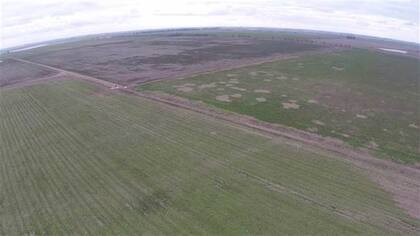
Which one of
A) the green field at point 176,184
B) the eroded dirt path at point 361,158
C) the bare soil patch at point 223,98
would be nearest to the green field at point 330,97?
the bare soil patch at point 223,98

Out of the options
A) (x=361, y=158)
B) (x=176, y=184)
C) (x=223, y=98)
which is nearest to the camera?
(x=176, y=184)

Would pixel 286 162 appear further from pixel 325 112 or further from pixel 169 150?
pixel 325 112

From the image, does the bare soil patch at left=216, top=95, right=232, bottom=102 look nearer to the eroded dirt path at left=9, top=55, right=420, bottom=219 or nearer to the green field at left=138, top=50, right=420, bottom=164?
the green field at left=138, top=50, right=420, bottom=164

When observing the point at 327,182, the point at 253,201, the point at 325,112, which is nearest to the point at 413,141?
the point at 325,112

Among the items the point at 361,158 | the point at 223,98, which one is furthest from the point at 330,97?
the point at 361,158

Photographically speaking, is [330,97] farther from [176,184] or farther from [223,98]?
[176,184]

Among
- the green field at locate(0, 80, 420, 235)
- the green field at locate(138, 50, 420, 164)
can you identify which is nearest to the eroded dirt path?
the green field at locate(0, 80, 420, 235)

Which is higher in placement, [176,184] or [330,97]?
[330,97]

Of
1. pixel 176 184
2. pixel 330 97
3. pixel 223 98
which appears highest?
pixel 223 98

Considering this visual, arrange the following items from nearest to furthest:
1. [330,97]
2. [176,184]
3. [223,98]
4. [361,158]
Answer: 1. [176,184]
2. [361,158]
3. [223,98]
4. [330,97]
